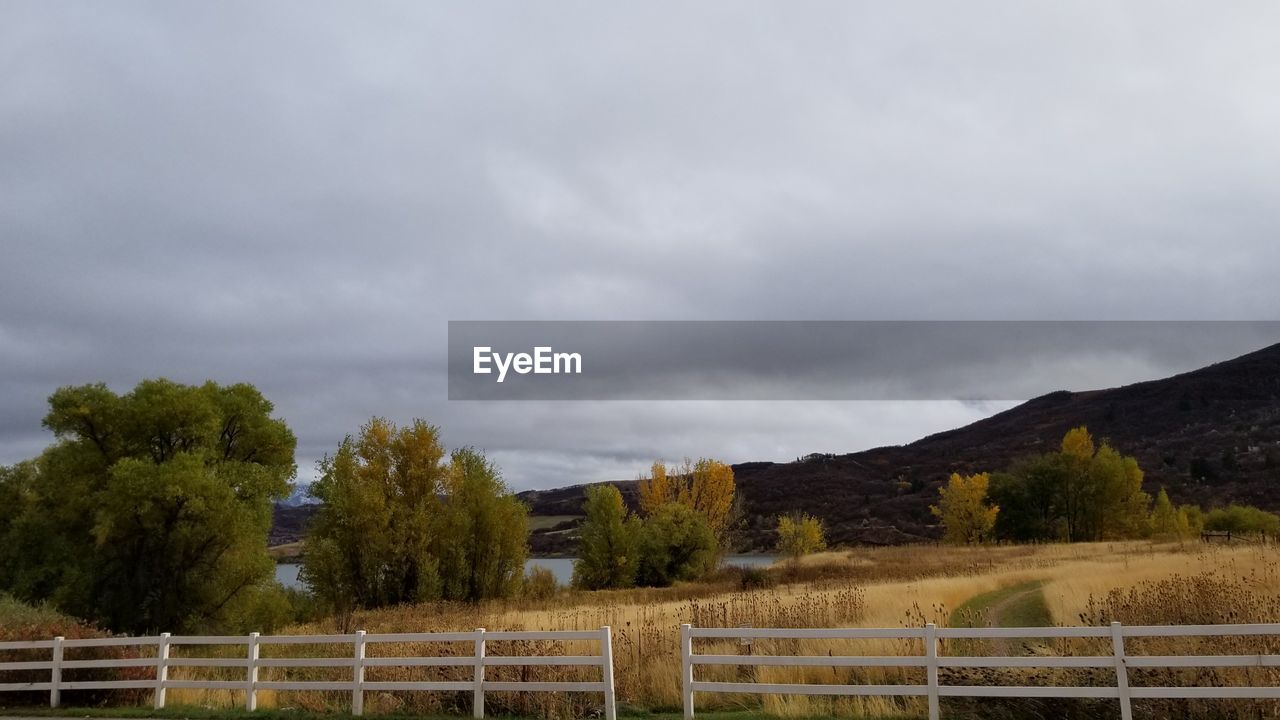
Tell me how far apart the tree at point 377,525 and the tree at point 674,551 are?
Answer: 18914 mm

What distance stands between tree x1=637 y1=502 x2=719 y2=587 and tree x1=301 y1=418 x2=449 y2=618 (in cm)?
1891

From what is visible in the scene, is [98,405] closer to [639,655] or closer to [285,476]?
[285,476]

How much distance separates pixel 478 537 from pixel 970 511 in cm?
5595

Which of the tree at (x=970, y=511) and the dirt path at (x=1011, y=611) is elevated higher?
the tree at (x=970, y=511)

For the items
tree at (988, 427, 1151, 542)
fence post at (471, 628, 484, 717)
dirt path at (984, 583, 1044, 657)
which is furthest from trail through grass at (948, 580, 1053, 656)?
tree at (988, 427, 1151, 542)

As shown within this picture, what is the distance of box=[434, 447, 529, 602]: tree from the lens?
4359 cm

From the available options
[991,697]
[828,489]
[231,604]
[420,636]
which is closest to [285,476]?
[231,604]

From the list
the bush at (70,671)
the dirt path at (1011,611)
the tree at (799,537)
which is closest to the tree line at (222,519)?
the bush at (70,671)

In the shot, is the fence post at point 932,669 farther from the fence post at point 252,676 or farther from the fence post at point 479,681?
→ the fence post at point 252,676

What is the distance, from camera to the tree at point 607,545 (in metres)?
58.0

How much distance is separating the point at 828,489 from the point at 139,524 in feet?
541

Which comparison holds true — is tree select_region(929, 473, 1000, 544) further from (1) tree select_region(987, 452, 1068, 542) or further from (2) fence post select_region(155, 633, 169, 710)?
(2) fence post select_region(155, 633, 169, 710)

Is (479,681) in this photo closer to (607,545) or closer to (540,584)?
(540,584)

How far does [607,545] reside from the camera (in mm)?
58562
